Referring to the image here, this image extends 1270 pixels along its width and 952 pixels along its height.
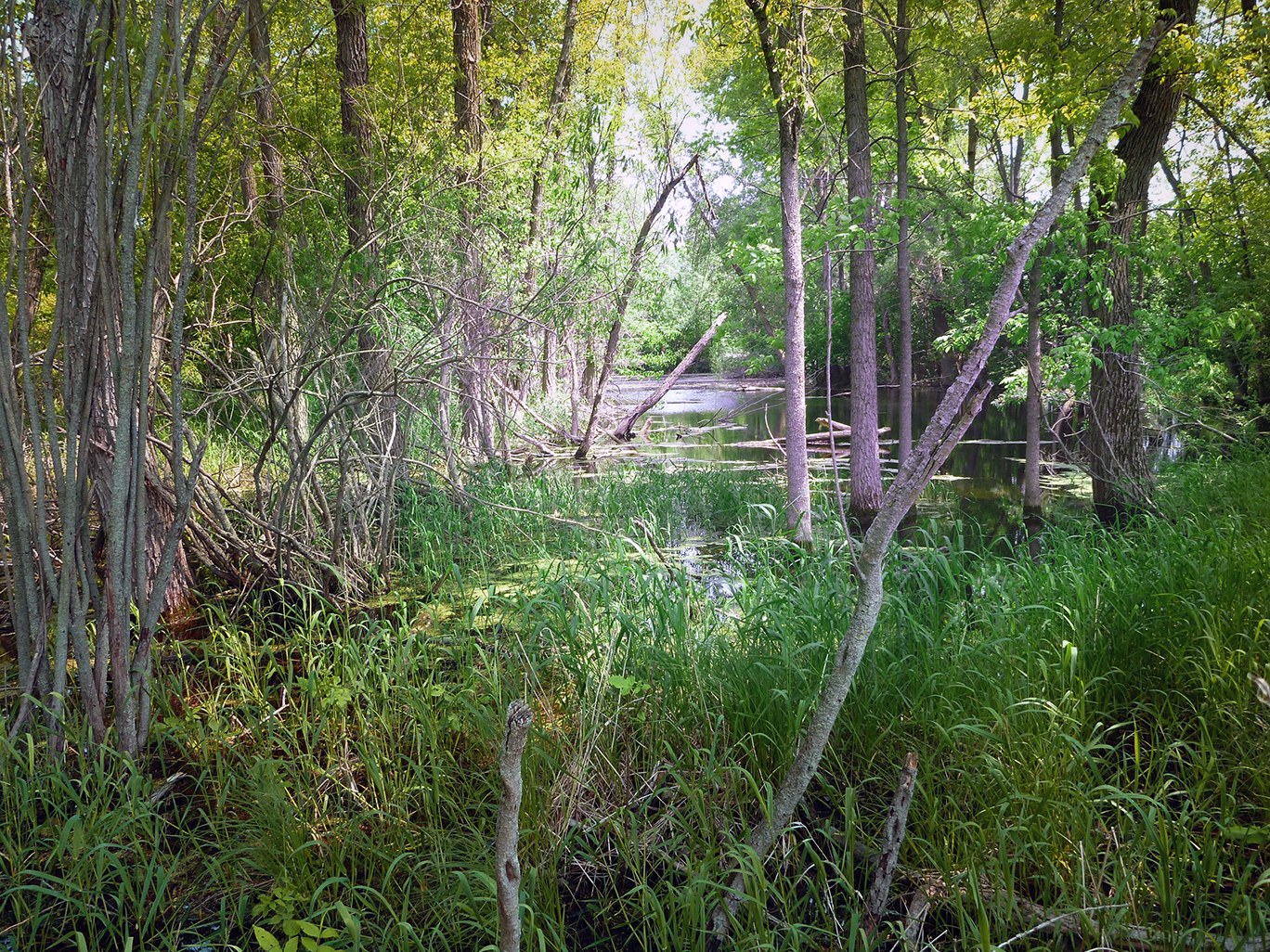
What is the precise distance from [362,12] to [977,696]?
6644 mm

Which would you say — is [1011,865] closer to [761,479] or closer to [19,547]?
[19,547]

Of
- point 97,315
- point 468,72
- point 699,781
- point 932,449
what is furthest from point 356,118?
point 932,449

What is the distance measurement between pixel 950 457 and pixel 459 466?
28.4 feet

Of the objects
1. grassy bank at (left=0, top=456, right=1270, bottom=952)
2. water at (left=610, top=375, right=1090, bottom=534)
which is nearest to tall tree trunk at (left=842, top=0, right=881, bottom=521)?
water at (left=610, top=375, right=1090, bottom=534)

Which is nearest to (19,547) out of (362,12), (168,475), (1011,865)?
(168,475)

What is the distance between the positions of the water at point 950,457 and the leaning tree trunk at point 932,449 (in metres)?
0.87

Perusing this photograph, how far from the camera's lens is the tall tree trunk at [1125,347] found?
19.8 feet

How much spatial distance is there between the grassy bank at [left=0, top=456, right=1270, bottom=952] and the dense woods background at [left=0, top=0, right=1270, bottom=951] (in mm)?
28

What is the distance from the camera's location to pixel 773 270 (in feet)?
23.8

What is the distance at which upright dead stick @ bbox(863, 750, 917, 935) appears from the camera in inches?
65.4

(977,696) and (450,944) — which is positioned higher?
(977,696)

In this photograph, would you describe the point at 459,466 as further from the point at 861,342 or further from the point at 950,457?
the point at 950,457

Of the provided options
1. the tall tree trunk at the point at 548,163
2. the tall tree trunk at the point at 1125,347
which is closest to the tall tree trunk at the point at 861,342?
the tall tree trunk at the point at 1125,347

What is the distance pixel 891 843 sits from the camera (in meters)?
1.70
